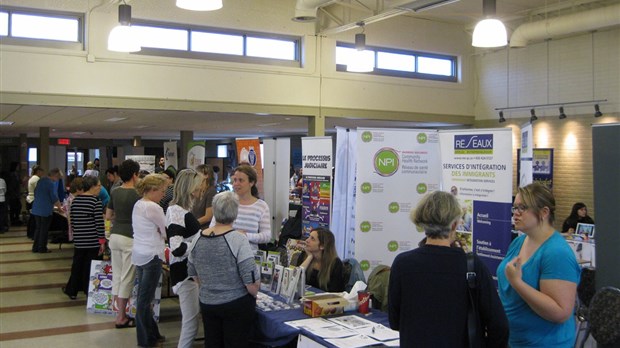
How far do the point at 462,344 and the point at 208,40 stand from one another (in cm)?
711

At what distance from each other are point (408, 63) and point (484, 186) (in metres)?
5.78

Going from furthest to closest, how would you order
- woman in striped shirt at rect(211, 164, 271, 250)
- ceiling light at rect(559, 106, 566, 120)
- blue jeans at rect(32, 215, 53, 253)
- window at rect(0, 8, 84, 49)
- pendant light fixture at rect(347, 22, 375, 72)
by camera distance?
Answer: blue jeans at rect(32, 215, 53, 253)
ceiling light at rect(559, 106, 566, 120)
window at rect(0, 8, 84, 49)
pendant light fixture at rect(347, 22, 375, 72)
woman in striped shirt at rect(211, 164, 271, 250)

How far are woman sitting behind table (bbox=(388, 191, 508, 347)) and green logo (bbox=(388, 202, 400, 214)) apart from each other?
11.9 feet

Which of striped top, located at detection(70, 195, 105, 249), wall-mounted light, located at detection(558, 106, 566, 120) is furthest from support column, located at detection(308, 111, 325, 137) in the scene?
wall-mounted light, located at detection(558, 106, 566, 120)

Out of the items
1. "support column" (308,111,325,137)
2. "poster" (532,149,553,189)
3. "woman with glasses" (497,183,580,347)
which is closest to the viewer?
"woman with glasses" (497,183,580,347)

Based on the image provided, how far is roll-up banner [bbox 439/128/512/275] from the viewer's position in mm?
5074

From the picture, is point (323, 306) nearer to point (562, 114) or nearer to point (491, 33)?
point (491, 33)

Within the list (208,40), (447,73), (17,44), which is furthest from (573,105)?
(17,44)

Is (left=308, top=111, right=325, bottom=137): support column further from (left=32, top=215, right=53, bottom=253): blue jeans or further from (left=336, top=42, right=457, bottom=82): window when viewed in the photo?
(left=32, top=215, right=53, bottom=253): blue jeans

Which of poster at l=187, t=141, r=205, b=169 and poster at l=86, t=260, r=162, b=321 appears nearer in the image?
poster at l=86, t=260, r=162, b=321

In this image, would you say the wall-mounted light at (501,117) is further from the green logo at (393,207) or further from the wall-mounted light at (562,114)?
the green logo at (393,207)

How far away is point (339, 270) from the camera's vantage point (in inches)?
178

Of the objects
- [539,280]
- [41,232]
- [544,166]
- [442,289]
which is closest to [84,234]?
[41,232]

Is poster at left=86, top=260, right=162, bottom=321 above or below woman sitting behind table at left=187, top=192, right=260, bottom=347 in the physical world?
below
